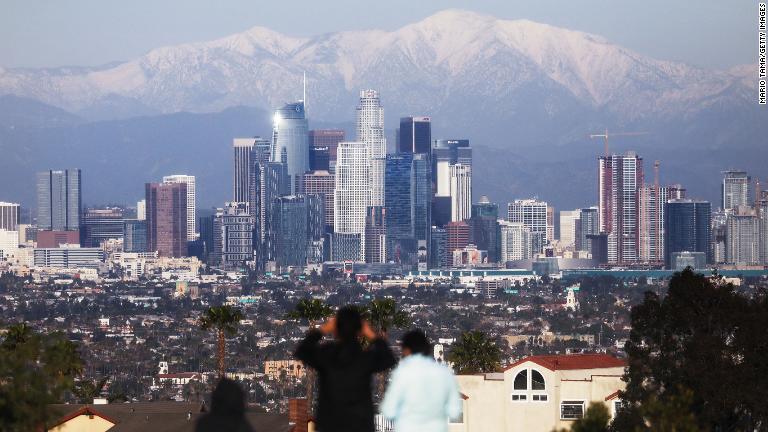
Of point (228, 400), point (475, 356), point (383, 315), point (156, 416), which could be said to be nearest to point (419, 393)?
point (228, 400)

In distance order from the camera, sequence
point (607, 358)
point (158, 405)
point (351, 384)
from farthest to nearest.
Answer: point (607, 358) < point (158, 405) < point (351, 384)

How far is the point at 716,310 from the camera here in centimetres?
5138

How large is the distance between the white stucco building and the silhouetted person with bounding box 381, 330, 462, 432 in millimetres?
38899

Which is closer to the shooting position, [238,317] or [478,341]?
[238,317]

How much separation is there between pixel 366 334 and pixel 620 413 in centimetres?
3054

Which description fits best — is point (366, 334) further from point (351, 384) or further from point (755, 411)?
point (755, 411)

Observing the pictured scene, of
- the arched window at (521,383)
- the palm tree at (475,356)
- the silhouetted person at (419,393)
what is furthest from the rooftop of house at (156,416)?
the silhouetted person at (419,393)

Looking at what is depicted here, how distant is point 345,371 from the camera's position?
2005 centimetres

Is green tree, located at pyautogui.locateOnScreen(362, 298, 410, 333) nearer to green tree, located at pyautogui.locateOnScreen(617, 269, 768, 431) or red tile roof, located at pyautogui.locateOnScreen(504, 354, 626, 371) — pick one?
red tile roof, located at pyautogui.locateOnScreen(504, 354, 626, 371)

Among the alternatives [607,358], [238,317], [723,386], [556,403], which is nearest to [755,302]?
[723,386]

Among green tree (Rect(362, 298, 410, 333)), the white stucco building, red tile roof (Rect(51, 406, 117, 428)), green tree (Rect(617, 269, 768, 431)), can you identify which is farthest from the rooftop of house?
green tree (Rect(362, 298, 410, 333))

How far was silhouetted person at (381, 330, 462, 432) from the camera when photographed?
2052 cm

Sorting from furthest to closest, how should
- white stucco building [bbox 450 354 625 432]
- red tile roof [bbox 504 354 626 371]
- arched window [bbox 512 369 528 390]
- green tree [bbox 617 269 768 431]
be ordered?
red tile roof [bbox 504 354 626 371], arched window [bbox 512 369 528 390], white stucco building [bbox 450 354 625 432], green tree [bbox 617 269 768 431]

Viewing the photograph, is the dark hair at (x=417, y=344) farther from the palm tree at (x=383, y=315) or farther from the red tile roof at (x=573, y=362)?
the palm tree at (x=383, y=315)
